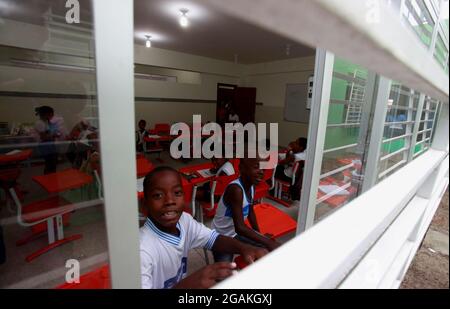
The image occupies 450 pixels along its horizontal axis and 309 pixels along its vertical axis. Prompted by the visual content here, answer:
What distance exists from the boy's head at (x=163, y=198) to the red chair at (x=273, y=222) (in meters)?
1.08

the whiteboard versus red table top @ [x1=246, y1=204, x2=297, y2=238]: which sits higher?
the whiteboard

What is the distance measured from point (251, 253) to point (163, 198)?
0.54 meters

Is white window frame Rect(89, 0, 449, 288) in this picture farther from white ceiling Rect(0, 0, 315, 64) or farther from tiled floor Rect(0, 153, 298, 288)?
white ceiling Rect(0, 0, 315, 64)

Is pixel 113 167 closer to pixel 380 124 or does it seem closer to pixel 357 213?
pixel 357 213

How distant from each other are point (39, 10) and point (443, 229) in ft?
20.6

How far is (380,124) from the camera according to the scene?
81.7 inches

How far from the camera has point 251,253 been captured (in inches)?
48.1

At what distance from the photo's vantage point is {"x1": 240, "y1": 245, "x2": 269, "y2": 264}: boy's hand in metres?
1.19

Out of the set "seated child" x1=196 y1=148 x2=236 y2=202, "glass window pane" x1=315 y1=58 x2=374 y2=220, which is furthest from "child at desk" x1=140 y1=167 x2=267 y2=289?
"seated child" x1=196 y1=148 x2=236 y2=202

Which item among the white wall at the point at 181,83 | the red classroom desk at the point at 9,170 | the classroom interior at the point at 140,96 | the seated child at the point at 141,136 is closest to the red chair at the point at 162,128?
the classroom interior at the point at 140,96

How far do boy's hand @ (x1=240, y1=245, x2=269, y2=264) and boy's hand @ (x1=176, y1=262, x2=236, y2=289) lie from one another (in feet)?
A: 1.23

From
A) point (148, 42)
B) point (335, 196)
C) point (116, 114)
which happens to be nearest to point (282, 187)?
point (335, 196)

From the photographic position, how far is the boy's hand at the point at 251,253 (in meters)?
1.19
